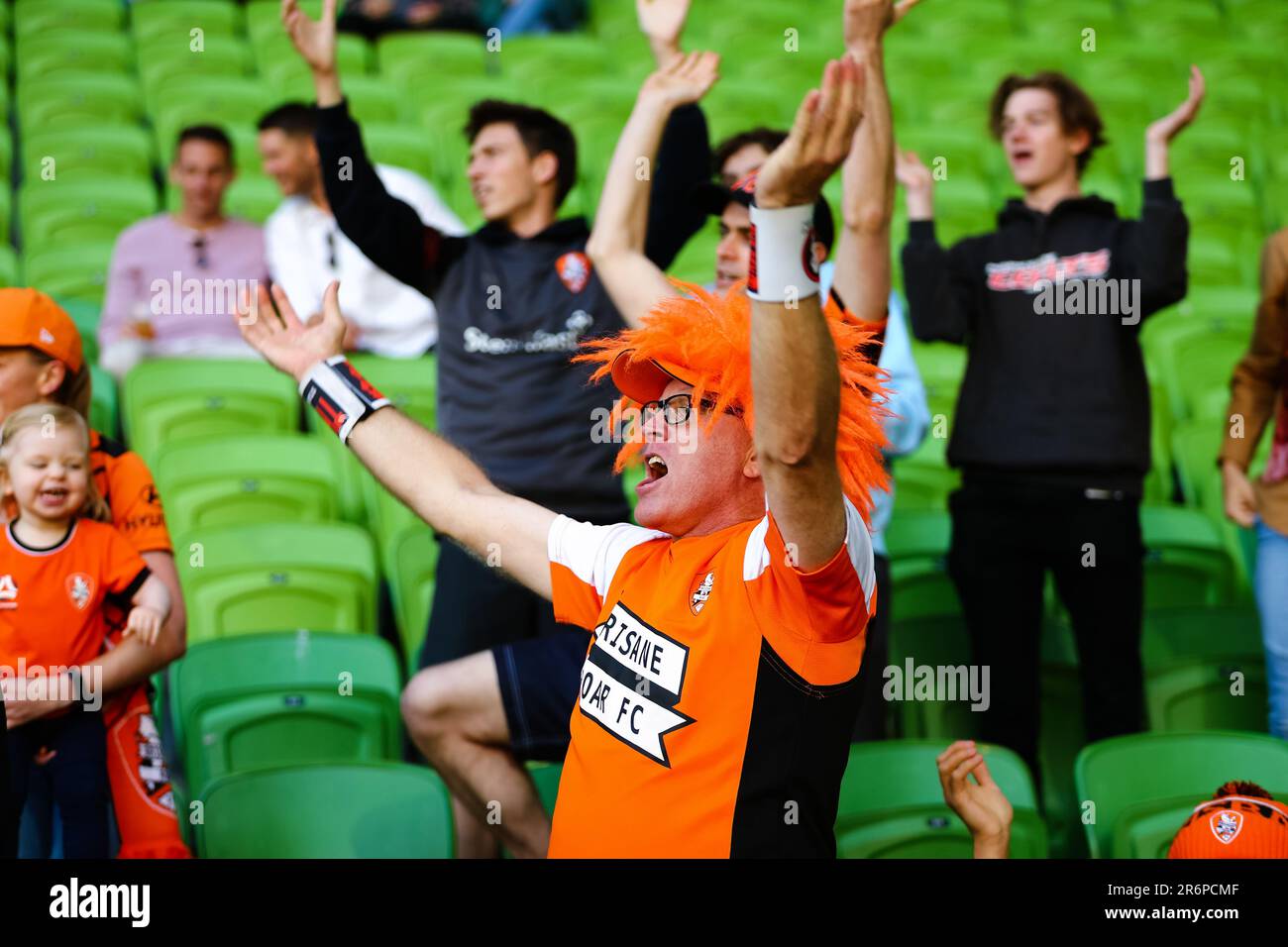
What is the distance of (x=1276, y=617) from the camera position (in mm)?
3914

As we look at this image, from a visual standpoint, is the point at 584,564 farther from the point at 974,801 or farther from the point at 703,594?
the point at 974,801

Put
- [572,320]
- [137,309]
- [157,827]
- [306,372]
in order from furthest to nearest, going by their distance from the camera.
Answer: [137,309]
[572,320]
[157,827]
[306,372]

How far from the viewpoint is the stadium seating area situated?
3520 mm

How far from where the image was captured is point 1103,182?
7727 millimetres

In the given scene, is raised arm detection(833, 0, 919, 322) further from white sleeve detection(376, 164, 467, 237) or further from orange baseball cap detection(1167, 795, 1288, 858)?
white sleeve detection(376, 164, 467, 237)

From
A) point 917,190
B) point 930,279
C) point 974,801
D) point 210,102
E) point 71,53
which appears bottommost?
point 974,801

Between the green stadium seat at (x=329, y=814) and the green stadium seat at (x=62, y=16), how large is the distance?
248 inches


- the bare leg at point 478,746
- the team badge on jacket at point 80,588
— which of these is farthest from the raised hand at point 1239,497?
the team badge on jacket at point 80,588

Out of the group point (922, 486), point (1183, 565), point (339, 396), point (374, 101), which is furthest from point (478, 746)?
point (374, 101)

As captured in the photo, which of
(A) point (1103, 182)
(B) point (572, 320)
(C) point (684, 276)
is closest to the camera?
(B) point (572, 320)

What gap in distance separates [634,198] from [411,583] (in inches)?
57.6
